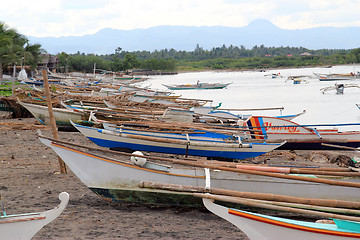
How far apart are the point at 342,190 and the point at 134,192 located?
10.7 ft

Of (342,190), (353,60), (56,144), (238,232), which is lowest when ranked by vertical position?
(238,232)

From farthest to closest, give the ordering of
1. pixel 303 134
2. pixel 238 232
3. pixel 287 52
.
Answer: pixel 287 52
pixel 303 134
pixel 238 232

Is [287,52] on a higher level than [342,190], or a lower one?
higher

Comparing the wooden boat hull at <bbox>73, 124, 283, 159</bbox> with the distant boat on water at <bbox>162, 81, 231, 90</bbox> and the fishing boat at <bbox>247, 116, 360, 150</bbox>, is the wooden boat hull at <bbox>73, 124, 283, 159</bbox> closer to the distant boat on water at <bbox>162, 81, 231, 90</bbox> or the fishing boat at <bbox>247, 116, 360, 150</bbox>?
the fishing boat at <bbox>247, 116, 360, 150</bbox>

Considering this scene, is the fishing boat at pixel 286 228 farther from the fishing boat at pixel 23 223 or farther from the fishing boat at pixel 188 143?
the fishing boat at pixel 188 143

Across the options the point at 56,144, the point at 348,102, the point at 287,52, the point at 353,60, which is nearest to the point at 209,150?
the point at 56,144

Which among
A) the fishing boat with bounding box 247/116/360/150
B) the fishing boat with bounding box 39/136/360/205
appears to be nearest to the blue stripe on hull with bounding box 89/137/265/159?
the fishing boat with bounding box 247/116/360/150

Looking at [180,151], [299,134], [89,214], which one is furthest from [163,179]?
[299,134]

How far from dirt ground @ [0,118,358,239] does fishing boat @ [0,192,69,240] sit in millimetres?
1103

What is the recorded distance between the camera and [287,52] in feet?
567

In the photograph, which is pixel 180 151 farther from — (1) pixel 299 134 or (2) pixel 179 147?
(1) pixel 299 134

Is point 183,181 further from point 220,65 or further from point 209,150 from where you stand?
point 220,65

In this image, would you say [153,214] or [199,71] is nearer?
[153,214]

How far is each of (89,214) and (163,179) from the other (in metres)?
1.27
